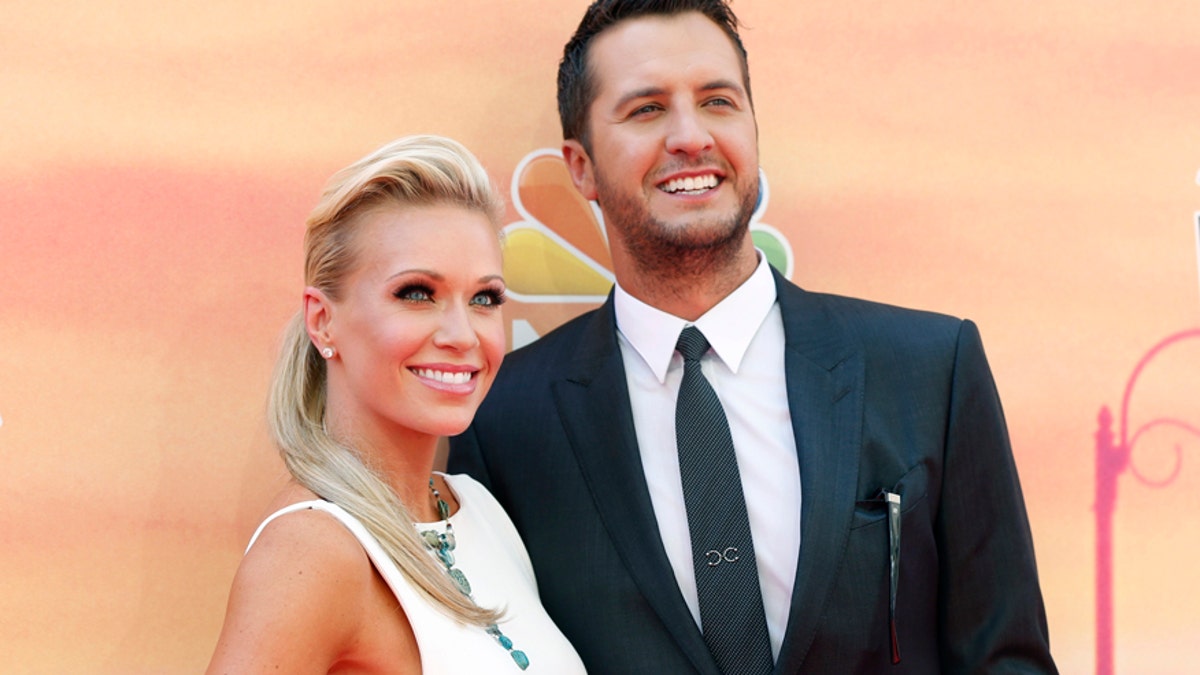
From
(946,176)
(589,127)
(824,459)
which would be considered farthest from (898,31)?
(824,459)

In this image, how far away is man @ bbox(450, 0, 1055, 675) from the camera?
2.31m

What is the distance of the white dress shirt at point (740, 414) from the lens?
2389 millimetres

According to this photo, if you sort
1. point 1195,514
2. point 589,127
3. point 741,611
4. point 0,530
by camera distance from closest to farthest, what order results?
point 741,611 → point 0,530 → point 589,127 → point 1195,514

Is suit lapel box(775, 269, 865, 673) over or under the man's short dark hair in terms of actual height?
under

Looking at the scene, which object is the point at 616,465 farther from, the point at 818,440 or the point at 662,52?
the point at 662,52

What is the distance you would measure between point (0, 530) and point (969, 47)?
2.74 meters

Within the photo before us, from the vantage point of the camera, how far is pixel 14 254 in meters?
2.63

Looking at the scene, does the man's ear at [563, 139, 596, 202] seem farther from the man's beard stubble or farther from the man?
the man's beard stubble

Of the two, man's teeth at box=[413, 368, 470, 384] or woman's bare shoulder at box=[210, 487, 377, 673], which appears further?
man's teeth at box=[413, 368, 470, 384]

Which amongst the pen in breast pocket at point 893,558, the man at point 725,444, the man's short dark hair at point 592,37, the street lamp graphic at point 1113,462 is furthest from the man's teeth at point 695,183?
the street lamp graphic at point 1113,462

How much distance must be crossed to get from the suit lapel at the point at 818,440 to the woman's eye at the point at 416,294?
0.80 m

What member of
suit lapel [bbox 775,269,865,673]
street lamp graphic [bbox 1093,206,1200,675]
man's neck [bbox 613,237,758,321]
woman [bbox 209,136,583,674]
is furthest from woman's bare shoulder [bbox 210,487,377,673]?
street lamp graphic [bbox 1093,206,1200,675]

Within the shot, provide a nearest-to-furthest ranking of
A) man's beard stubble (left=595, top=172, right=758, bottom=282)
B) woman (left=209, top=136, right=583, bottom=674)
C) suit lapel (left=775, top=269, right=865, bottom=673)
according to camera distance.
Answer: woman (left=209, top=136, right=583, bottom=674) → suit lapel (left=775, top=269, right=865, bottom=673) → man's beard stubble (left=595, top=172, right=758, bottom=282)

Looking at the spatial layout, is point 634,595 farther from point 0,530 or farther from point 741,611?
point 0,530
